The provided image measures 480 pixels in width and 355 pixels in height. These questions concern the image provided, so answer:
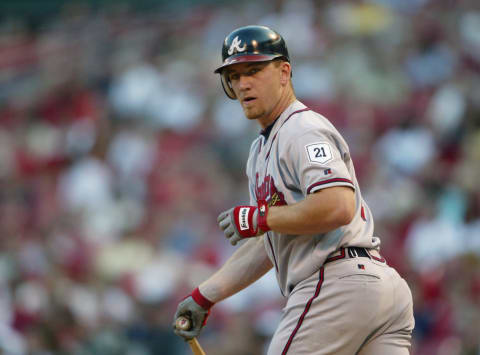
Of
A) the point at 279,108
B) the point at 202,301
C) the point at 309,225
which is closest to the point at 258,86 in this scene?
the point at 279,108

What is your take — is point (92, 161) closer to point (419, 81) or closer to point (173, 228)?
point (173, 228)

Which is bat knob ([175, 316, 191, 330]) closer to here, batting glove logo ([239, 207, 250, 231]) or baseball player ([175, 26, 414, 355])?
baseball player ([175, 26, 414, 355])

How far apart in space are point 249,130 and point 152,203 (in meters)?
1.49

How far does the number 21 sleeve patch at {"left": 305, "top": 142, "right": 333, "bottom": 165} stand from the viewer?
10.3 feet

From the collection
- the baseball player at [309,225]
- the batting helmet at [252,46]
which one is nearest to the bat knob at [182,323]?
the baseball player at [309,225]

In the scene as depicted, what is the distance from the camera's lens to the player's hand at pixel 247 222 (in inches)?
A: 127

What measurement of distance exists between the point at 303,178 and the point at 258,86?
0.53m

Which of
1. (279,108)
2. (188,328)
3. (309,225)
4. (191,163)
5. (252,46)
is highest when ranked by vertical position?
(252,46)

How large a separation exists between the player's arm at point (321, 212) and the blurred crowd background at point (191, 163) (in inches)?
131

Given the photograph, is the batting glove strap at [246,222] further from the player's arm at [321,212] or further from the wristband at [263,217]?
the player's arm at [321,212]

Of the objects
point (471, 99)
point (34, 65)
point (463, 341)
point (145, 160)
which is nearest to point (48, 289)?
point (145, 160)

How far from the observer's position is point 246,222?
10.6ft

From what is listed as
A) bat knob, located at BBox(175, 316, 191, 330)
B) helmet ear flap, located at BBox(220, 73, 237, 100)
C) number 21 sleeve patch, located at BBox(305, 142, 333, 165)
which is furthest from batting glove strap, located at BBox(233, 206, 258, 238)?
bat knob, located at BBox(175, 316, 191, 330)

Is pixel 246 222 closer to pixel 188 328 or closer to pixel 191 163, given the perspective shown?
pixel 188 328
